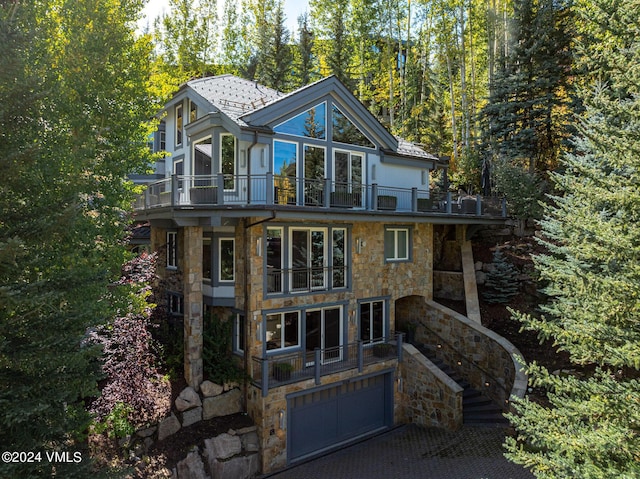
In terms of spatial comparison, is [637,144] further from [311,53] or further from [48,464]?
[311,53]

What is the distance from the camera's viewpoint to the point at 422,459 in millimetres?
13180

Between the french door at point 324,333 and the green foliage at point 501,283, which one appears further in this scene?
the green foliage at point 501,283

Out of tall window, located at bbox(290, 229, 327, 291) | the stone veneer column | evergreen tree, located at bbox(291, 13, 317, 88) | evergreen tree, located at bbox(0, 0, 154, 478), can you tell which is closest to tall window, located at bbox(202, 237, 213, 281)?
the stone veneer column

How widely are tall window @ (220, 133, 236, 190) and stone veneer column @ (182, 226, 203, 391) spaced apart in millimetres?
2115

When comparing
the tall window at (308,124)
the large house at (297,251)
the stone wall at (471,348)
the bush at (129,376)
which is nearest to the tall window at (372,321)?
the large house at (297,251)

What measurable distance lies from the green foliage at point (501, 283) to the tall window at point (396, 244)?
14.4ft

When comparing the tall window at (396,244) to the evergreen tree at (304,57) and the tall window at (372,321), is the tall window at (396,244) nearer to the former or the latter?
the tall window at (372,321)

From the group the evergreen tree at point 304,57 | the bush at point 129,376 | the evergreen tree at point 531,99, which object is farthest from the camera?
the evergreen tree at point 304,57

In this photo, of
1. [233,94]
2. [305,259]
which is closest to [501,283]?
[305,259]

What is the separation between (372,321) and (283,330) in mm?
4196

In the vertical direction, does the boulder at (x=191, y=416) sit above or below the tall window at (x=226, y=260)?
below

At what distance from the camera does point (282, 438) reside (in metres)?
13.0

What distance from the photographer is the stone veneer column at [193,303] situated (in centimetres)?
1280

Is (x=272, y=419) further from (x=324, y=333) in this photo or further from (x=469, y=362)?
(x=469, y=362)
